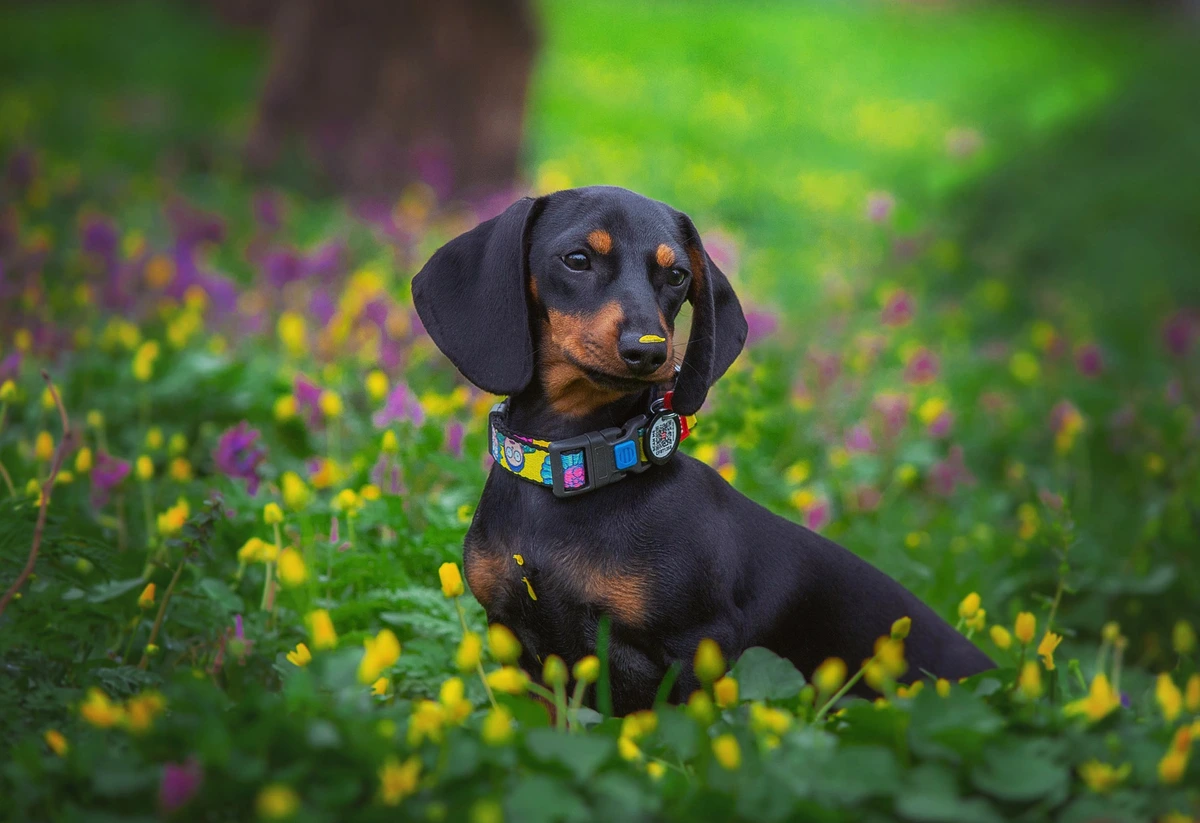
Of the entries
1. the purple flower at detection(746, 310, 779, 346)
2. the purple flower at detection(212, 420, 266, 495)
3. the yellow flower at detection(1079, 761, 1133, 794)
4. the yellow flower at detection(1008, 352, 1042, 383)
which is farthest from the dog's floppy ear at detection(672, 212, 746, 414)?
the yellow flower at detection(1008, 352, 1042, 383)

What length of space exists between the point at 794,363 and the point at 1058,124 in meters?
6.43

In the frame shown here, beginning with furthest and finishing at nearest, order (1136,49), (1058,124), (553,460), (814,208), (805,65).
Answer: (1136,49) < (805,65) < (1058,124) < (814,208) < (553,460)

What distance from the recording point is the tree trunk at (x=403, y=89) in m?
7.89

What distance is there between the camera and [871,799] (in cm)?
186

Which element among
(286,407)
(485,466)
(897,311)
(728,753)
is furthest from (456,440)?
(897,311)

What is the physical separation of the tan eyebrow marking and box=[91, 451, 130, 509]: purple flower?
167cm

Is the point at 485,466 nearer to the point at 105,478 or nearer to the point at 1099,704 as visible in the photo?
Answer: the point at 105,478

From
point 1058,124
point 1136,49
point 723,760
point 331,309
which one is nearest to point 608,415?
point 723,760

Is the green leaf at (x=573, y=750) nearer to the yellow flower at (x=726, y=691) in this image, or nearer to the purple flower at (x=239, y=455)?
the yellow flower at (x=726, y=691)

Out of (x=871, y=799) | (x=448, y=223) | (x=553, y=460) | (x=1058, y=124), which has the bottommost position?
(x=871, y=799)

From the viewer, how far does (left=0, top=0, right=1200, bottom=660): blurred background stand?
4371 millimetres

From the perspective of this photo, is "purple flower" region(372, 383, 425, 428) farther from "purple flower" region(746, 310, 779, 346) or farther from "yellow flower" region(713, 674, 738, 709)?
"purple flower" region(746, 310, 779, 346)

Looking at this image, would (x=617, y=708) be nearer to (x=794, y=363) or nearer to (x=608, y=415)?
(x=608, y=415)

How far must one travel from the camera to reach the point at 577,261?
2539 mm
